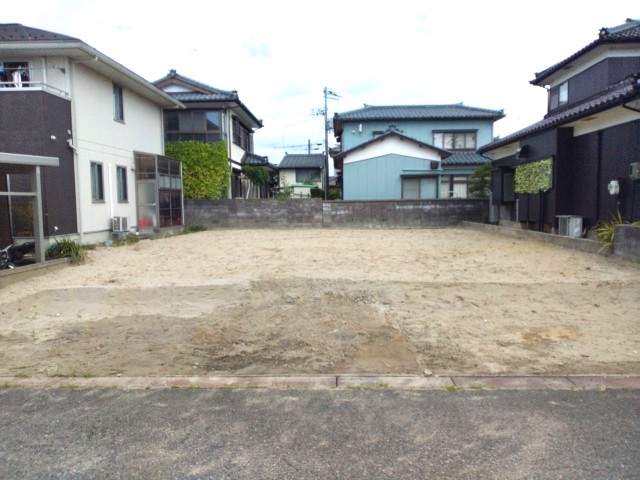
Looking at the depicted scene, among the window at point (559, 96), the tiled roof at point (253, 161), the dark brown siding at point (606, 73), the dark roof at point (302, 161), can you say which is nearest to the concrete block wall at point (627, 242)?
the dark brown siding at point (606, 73)

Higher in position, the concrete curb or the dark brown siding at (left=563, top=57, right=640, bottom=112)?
the dark brown siding at (left=563, top=57, right=640, bottom=112)

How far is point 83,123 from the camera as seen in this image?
38.7ft

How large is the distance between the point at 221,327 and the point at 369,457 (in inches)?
120

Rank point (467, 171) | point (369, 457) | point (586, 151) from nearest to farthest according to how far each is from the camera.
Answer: point (369, 457) < point (586, 151) < point (467, 171)

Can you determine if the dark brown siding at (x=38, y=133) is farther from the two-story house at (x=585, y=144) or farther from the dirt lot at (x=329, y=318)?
the two-story house at (x=585, y=144)

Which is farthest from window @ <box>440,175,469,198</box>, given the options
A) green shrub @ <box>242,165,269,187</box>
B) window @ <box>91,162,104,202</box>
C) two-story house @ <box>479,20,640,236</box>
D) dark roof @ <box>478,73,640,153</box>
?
window @ <box>91,162,104,202</box>

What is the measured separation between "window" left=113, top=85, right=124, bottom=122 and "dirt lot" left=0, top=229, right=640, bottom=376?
679cm

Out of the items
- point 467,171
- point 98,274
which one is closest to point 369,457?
point 98,274

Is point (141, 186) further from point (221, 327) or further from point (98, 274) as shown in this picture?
point (221, 327)

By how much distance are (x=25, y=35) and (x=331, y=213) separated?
38.5 feet

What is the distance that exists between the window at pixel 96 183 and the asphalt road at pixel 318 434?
392 inches

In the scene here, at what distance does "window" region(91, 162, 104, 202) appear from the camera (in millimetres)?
12366

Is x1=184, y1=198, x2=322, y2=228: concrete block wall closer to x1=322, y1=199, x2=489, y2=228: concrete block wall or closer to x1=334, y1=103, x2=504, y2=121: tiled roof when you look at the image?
x1=322, y1=199, x2=489, y2=228: concrete block wall

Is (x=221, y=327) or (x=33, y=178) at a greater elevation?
(x=33, y=178)
